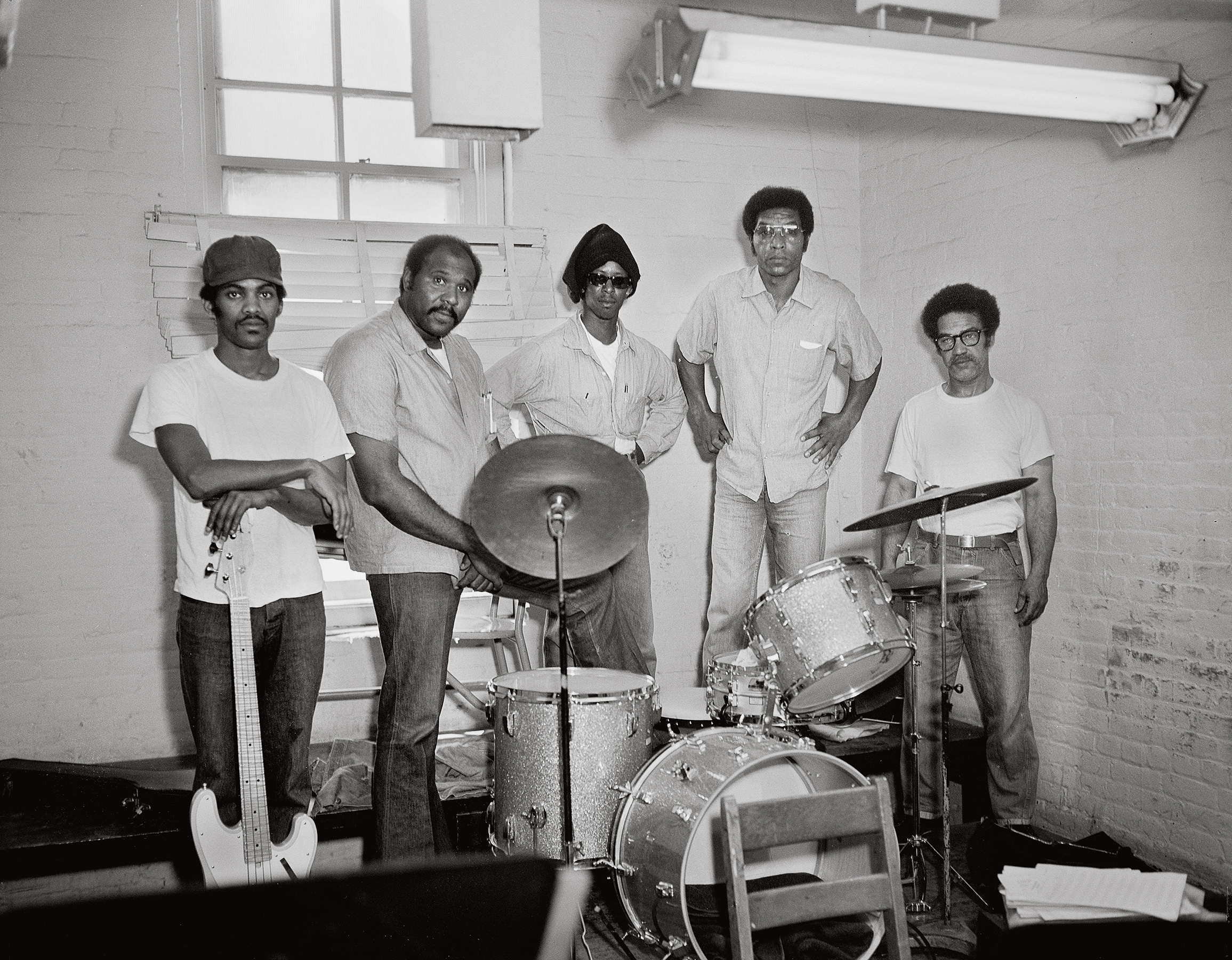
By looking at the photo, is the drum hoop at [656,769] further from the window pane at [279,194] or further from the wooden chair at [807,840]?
the window pane at [279,194]

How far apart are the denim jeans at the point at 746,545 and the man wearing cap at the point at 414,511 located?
3.84 feet

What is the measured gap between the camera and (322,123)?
15.4ft

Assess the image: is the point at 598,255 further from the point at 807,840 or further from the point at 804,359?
the point at 807,840

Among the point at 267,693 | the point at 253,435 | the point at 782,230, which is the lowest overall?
the point at 267,693

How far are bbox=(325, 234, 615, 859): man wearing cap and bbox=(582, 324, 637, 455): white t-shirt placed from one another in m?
0.81

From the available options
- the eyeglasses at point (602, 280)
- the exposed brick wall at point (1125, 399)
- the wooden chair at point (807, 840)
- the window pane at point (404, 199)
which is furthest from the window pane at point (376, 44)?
the wooden chair at point (807, 840)

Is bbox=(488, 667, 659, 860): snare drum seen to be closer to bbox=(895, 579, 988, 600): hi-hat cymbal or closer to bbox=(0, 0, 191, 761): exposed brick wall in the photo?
bbox=(895, 579, 988, 600): hi-hat cymbal

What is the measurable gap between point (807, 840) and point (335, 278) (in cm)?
308

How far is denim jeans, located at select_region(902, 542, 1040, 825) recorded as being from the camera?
13.3 feet

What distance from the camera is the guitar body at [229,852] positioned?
281 cm

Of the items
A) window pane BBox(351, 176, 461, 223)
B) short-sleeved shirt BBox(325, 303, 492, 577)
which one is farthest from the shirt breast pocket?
window pane BBox(351, 176, 461, 223)

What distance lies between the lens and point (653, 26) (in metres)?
2.79

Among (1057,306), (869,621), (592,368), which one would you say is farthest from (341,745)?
(1057,306)

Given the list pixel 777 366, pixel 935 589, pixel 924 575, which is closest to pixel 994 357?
pixel 777 366
